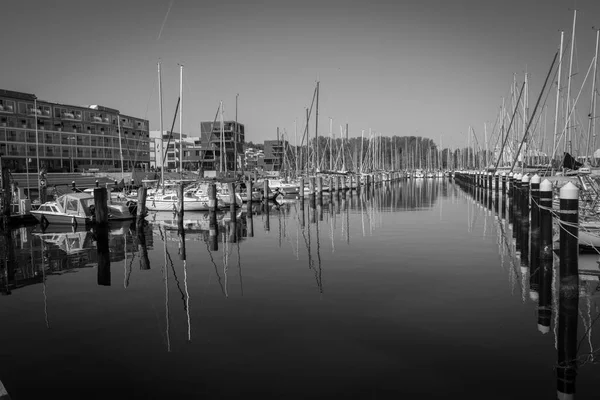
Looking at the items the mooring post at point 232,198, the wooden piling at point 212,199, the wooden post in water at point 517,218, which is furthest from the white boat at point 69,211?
the wooden post in water at point 517,218

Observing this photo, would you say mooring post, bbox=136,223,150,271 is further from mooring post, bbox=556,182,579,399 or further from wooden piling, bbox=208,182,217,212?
mooring post, bbox=556,182,579,399

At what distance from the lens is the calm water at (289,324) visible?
8375 mm

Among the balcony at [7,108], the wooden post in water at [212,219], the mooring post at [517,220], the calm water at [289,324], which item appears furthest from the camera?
the balcony at [7,108]

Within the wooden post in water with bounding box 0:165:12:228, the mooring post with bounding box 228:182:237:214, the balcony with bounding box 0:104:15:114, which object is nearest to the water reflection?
the mooring post with bounding box 228:182:237:214

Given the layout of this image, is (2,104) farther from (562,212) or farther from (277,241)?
(562,212)

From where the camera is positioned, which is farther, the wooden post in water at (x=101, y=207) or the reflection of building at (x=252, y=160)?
the reflection of building at (x=252, y=160)

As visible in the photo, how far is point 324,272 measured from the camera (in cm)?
1744

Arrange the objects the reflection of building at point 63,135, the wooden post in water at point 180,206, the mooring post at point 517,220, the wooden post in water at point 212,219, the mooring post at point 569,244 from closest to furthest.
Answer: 1. the mooring post at point 569,244
2. the mooring post at point 517,220
3. the wooden post in water at point 212,219
4. the wooden post in water at point 180,206
5. the reflection of building at point 63,135

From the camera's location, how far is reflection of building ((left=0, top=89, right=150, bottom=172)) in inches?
3191

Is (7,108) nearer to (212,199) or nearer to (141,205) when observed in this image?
(212,199)

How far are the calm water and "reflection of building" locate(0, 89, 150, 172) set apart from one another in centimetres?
5620

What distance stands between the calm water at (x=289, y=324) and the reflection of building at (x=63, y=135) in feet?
184

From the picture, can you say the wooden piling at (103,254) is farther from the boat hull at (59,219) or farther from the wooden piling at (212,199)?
the wooden piling at (212,199)

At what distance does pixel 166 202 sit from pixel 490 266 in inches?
1268
